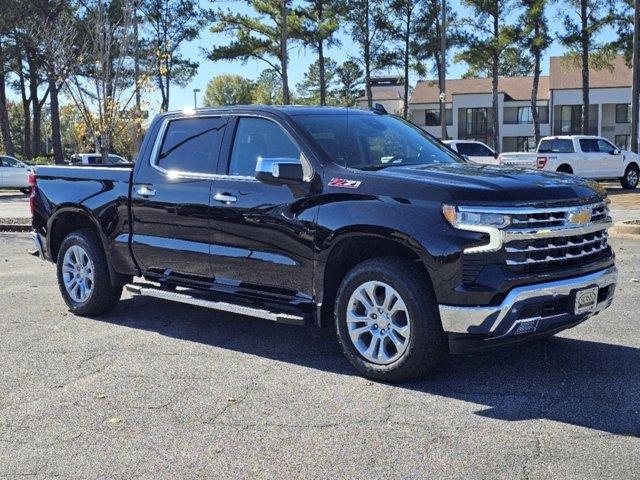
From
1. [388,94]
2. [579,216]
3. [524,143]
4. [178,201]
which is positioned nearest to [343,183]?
[579,216]

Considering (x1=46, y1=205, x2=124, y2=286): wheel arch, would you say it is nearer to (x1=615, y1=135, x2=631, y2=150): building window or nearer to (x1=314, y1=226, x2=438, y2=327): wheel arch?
(x1=314, y1=226, x2=438, y2=327): wheel arch

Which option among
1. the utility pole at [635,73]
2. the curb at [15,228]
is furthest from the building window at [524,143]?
the curb at [15,228]

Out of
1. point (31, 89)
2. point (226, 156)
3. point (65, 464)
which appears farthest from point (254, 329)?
point (31, 89)

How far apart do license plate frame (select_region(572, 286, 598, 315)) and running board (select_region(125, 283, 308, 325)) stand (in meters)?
1.87

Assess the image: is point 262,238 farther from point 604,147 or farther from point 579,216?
point 604,147

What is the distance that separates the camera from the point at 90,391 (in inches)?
208

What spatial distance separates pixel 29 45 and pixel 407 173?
125ft

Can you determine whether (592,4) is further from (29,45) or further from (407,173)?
(407,173)

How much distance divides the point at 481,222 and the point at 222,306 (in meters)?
2.30

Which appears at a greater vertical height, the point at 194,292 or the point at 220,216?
the point at 220,216

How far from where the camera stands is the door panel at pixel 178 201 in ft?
21.1

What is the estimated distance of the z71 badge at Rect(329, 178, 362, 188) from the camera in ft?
17.8

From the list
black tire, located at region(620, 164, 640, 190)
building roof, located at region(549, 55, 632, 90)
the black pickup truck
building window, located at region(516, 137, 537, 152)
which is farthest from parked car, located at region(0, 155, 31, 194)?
building window, located at region(516, 137, 537, 152)

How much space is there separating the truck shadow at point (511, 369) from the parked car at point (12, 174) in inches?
1037
